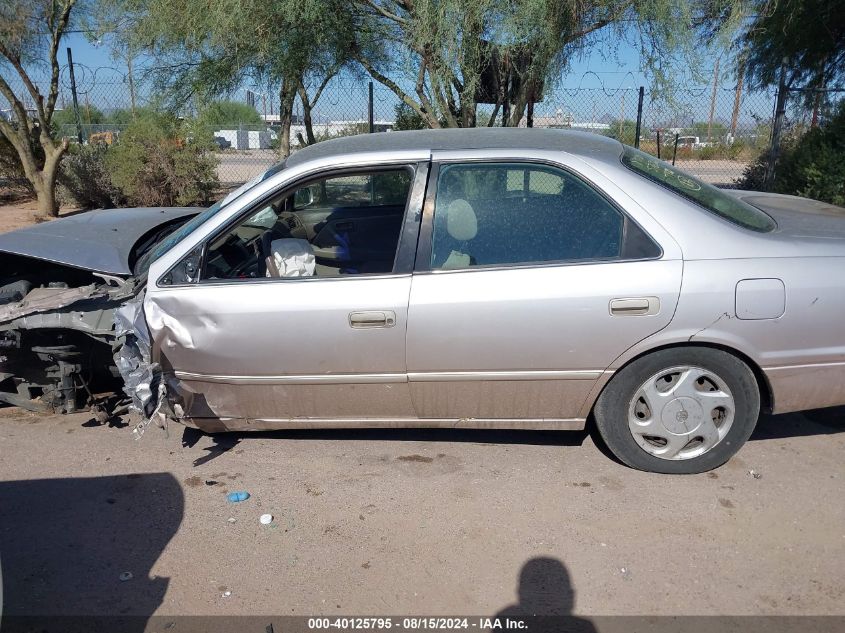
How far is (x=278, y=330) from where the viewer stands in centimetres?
340

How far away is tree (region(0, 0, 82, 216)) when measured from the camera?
11.9 m

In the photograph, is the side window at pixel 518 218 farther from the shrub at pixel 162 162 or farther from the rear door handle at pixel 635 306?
the shrub at pixel 162 162

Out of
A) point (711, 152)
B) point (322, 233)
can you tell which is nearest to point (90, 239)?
point (322, 233)

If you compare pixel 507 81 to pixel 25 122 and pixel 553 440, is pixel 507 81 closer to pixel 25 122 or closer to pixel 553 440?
pixel 553 440

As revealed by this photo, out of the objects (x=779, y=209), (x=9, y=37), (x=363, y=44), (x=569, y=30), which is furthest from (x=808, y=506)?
(x=9, y=37)

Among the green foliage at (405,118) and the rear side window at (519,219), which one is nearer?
the rear side window at (519,219)

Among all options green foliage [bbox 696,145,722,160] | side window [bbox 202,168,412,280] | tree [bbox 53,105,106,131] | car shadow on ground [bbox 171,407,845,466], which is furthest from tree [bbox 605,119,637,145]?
tree [bbox 53,105,106,131]

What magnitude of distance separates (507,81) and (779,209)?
17.5 feet

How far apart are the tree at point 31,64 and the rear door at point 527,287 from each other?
10405 millimetres

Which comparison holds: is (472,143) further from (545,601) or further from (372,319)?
(545,601)

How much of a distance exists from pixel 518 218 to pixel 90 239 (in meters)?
2.67

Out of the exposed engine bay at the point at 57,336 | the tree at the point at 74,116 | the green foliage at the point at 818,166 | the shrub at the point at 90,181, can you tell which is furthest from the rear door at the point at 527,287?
the tree at the point at 74,116

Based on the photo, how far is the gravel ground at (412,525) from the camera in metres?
2.79

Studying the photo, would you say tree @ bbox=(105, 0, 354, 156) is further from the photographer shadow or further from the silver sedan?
the photographer shadow
